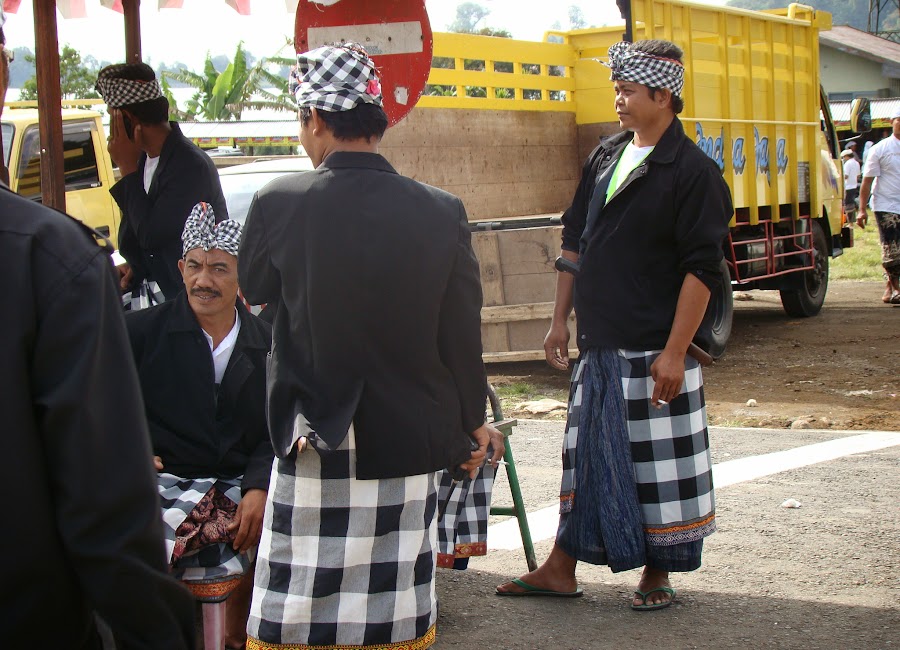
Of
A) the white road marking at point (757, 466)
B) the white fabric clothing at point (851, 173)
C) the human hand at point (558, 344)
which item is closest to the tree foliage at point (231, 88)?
the white fabric clothing at point (851, 173)

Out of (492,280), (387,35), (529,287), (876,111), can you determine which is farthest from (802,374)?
(876,111)

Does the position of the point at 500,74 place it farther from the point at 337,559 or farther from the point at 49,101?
the point at 337,559

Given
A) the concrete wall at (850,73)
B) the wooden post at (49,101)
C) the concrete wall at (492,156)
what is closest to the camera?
the wooden post at (49,101)

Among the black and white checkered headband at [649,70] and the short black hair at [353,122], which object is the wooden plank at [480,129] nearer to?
the black and white checkered headband at [649,70]

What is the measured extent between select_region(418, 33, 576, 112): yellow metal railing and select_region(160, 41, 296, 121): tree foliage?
→ 21776 millimetres

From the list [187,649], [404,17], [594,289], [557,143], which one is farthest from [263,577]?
[557,143]

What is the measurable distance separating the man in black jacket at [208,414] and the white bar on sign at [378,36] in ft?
3.52

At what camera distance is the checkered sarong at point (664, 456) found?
386 centimetres

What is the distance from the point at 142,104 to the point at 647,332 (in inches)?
87.8

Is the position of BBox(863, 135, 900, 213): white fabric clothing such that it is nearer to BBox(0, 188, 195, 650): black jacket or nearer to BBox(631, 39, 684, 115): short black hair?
BBox(631, 39, 684, 115): short black hair

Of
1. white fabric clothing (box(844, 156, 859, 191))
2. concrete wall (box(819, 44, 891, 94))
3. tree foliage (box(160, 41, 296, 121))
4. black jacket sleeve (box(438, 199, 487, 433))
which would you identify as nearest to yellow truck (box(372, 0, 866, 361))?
black jacket sleeve (box(438, 199, 487, 433))

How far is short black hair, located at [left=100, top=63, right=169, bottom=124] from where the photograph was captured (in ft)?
14.3

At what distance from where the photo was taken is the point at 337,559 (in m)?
2.70

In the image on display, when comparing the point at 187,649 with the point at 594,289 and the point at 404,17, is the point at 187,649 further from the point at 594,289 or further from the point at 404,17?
the point at 404,17
